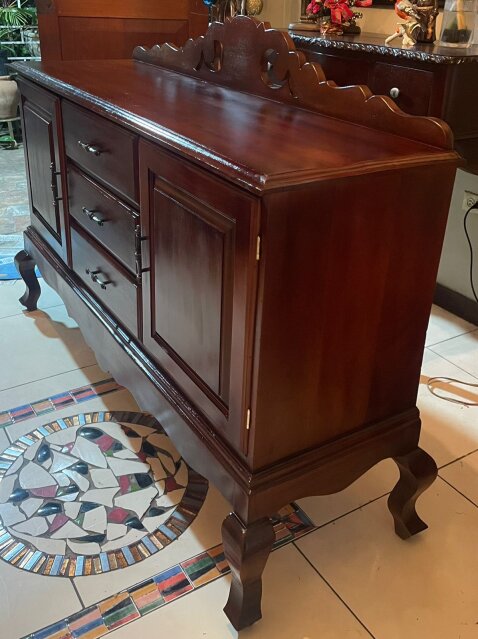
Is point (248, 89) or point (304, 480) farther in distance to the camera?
point (248, 89)

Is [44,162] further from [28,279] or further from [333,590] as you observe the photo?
[333,590]

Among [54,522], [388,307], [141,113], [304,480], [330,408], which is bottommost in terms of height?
[54,522]

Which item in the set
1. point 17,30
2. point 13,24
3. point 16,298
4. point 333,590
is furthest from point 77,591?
point 17,30

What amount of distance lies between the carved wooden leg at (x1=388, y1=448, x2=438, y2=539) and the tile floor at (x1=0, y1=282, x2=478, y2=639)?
3 centimetres

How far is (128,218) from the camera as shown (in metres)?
1.35

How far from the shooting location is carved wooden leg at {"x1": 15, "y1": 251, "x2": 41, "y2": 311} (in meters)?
2.19

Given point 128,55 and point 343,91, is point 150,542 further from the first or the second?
point 128,55

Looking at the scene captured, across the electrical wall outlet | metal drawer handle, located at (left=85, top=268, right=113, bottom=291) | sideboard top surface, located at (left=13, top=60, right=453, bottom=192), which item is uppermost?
sideboard top surface, located at (left=13, top=60, right=453, bottom=192)

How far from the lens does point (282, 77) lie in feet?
4.35

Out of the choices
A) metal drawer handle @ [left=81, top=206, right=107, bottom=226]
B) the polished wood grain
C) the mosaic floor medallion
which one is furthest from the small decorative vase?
the mosaic floor medallion

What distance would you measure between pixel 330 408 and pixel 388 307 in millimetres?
206

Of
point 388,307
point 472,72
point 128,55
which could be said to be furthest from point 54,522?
point 128,55

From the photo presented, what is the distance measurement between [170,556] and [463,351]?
1.27 metres

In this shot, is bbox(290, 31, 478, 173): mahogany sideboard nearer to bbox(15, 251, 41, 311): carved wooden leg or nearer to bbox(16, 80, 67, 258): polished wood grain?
bbox(16, 80, 67, 258): polished wood grain
